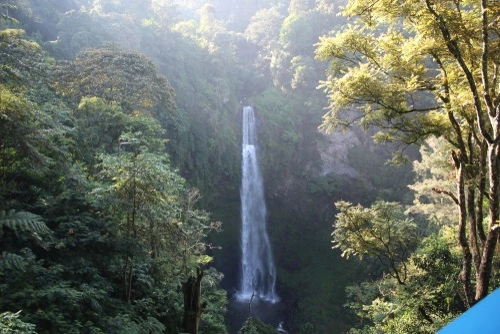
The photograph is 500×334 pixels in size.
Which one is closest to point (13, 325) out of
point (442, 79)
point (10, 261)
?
point (10, 261)

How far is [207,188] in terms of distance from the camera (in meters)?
20.5

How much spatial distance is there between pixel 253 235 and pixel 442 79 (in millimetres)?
18119

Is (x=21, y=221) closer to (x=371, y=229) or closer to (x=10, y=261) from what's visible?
(x=10, y=261)

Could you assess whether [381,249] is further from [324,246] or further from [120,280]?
[324,246]

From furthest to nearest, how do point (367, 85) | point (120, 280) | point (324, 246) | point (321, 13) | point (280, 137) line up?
point (321, 13)
point (280, 137)
point (324, 246)
point (120, 280)
point (367, 85)

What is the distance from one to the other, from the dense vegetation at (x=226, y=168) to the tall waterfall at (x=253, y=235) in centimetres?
→ 66

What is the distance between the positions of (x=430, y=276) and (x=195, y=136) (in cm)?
A: 1511

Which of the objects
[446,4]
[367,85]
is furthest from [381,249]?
[446,4]

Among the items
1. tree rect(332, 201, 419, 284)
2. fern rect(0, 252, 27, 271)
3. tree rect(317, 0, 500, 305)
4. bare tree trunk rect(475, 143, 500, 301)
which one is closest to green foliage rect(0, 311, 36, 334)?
fern rect(0, 252, 27, 271)

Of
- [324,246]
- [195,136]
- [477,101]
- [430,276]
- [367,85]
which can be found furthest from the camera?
[324,246]

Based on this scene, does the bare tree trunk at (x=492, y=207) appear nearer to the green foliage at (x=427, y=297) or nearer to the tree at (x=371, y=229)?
the green foliage at (x=427, y=297)

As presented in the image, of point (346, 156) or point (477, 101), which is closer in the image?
point (477, 101)

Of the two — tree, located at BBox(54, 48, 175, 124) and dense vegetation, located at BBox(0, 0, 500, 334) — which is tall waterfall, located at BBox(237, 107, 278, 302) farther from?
tree, located at BBox(54, 48, 175, 124)

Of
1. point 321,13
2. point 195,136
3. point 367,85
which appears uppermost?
point 321,13
